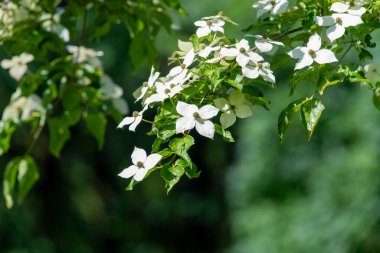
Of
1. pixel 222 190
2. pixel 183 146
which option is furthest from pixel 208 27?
pixel 222 190

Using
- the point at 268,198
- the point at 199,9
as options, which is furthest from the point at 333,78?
the point at 199,9

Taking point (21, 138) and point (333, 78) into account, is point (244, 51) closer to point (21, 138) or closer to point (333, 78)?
point (333, 78)

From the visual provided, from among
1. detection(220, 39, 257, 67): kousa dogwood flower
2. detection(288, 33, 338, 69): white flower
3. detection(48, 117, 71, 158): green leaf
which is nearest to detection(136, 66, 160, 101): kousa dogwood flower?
detection(220, 39, 257, 67): kousa dogwood flower

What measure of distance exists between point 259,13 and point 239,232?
4.68 metres

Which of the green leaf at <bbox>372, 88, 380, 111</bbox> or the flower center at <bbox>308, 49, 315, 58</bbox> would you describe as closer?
the flower center at <bbox>308, 49, 315, 58</bbox>

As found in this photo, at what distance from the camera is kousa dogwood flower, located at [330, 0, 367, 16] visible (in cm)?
140

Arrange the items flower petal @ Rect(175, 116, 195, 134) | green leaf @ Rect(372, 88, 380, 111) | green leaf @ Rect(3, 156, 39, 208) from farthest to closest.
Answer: green leaf @ Rect(3, 156, 39, 208)
green leaf @ Rect(372, 88, 380, 111)
flower petal @ Rect(175, 116, 195, 134)

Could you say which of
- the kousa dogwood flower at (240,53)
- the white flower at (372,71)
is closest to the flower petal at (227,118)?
the kousa dogwood flower at (240,53)

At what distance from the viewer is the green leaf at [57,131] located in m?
2.03

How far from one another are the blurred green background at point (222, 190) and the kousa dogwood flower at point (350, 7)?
335 centimetres

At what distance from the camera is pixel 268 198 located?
5840 mm

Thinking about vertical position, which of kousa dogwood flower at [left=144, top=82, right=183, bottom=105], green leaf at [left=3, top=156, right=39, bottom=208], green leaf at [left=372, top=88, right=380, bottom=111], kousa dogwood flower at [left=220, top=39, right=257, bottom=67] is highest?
kousa dogwood flower at [left=220, top=39, right=257, bottom=67]

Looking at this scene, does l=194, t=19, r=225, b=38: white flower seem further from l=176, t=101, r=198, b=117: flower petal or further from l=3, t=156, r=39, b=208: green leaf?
l=3, t=156, r=39, b=208: green leaf

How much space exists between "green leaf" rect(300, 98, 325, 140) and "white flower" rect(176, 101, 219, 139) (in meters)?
0.19
